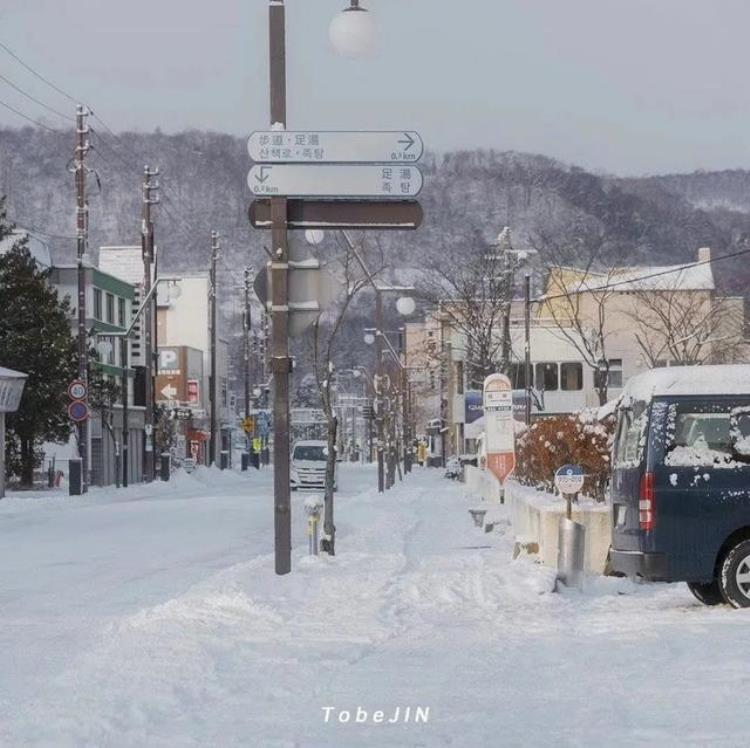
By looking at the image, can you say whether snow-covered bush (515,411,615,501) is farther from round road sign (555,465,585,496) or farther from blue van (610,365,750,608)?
blue van (610,365,750,608)

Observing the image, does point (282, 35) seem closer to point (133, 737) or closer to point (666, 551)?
point (666, 551)

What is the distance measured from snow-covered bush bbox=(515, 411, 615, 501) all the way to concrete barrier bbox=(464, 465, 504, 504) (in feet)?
20.6

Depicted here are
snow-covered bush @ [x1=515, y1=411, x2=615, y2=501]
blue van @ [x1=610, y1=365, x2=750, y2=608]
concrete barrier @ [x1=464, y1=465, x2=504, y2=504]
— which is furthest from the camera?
concrete barrier @ [x1=464, y1=465, x2=504, y2=504]

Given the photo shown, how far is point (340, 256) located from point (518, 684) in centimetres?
2483

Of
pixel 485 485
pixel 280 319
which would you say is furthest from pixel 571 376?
pixel 280 319

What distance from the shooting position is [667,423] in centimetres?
1539

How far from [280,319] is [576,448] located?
874cm

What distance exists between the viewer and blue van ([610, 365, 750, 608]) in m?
15.2

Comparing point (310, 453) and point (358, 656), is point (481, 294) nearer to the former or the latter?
point (310, 453)

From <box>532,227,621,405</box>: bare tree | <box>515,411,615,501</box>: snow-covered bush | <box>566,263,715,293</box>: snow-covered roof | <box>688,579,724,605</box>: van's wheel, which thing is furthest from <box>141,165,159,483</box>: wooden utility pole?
<box>688,579,724,605</box>: van's wheel

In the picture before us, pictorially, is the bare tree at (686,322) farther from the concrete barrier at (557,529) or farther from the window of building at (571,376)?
the concrete barrier at (557,529)

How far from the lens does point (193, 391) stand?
407 feet

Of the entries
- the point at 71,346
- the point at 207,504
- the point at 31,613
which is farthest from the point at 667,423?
the point at 71,346

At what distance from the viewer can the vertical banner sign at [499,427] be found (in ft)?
92.0
